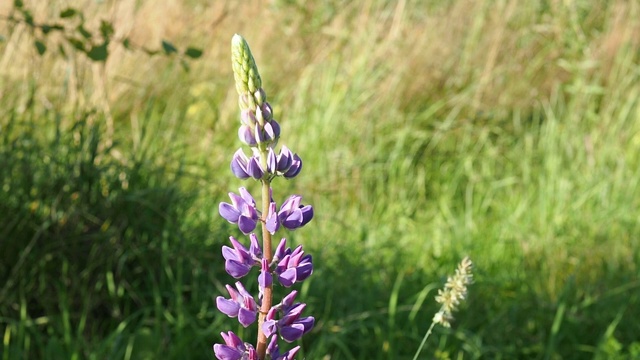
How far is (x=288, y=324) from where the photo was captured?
155cm

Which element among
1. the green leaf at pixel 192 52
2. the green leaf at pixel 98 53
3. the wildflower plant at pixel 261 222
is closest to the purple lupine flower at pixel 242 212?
the wildflower plant at pixel 261 222

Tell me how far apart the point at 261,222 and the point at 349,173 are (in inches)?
131

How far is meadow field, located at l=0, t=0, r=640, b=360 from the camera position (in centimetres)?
355

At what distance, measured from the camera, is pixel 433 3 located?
6.04 metres

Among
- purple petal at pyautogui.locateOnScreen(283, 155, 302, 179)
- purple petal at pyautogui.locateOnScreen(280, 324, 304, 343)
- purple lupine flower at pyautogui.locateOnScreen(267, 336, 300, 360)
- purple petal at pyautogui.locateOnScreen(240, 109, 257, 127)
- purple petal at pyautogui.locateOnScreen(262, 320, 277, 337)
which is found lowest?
purple lupine flower at pyautogui.locateOnScreen(267, 336, 300, 360)

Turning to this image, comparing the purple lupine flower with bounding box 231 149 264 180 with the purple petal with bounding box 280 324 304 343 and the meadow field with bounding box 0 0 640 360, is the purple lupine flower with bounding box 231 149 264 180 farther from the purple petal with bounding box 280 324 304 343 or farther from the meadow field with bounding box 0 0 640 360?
the meadow field with bounding box 0 0 640 360

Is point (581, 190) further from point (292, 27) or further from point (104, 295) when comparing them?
point (104, 295)

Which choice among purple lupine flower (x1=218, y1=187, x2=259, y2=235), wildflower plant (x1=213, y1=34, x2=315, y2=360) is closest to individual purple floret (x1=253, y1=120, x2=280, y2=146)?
wildflower plant (x1=213, y1=34, x2=315, y2=360)

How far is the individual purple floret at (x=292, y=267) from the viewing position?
151 centimetres

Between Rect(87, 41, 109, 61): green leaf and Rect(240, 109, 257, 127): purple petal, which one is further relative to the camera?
Rect(87, 41, 109, 61): green leaf

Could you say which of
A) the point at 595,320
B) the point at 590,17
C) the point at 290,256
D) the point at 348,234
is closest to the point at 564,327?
the point at 595,320

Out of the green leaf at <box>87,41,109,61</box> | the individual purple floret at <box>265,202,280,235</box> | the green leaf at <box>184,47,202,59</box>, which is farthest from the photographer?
the green leaf at <box>184,47,202,59</box>

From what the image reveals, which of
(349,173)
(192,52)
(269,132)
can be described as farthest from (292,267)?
(349,173)

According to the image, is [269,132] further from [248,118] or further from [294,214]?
[294,214]
